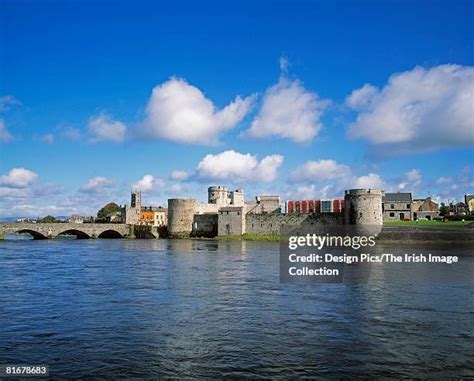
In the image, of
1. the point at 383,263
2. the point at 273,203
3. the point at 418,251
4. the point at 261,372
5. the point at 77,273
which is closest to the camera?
the point at 261,372

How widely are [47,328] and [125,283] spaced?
6886 mm

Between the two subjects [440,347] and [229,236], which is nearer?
[440,347]

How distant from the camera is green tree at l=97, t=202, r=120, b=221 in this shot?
9740 cm

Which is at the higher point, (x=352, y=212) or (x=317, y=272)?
(x=352, y=212)

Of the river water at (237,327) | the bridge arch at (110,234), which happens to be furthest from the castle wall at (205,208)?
the river water at (237,327)

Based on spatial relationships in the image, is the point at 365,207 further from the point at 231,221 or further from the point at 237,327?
the point at 237,327

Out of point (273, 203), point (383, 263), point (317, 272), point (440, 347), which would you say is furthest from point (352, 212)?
point (440, 347)

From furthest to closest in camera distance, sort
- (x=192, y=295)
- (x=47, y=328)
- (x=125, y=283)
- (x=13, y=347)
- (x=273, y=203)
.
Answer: (x=273, y=203)
(x=125, y=283)
(x=192, y=295)
(x=47, y=328)
(x=13, y=347)

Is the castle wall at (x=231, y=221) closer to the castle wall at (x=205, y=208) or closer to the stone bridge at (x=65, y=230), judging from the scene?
the castle wall at (x=205, y=208)

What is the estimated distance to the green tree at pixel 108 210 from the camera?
320 feet

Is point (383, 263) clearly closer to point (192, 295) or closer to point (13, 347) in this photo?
point (192, 295)

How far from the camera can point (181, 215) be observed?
55.2 meters

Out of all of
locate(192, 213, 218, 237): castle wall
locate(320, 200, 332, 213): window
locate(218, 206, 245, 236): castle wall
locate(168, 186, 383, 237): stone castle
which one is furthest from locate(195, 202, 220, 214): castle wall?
locate(320, 200, 332, 213): window

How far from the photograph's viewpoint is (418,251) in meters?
30.2
